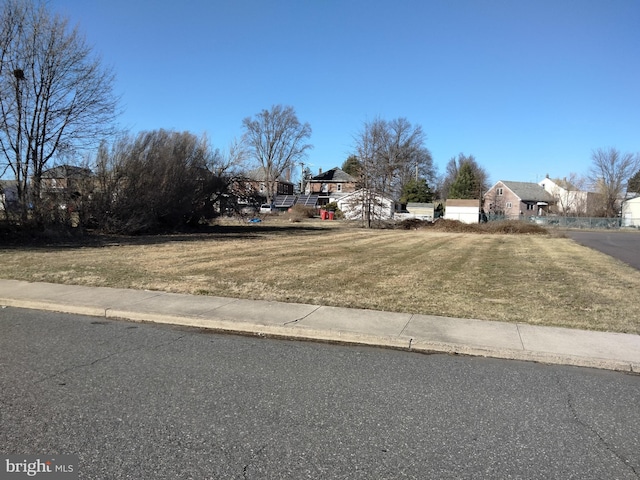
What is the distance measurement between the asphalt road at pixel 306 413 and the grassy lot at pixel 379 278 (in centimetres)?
282

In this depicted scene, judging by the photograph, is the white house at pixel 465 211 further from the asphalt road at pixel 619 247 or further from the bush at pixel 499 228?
the asphalt road at pixel 619 247

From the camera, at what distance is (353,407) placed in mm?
4195

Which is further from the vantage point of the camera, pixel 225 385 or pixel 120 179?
pixel 120 179

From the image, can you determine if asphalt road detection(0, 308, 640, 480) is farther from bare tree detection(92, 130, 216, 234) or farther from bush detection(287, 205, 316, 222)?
bush detection(287, 205, 316, 222)

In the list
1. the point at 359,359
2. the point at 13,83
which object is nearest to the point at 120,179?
the point at 13,83

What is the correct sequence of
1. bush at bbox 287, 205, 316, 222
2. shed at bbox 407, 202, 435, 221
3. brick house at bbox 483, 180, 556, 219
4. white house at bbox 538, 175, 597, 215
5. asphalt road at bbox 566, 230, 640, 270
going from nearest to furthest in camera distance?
1. asphalt road at bbox 566, 230, 640, 270
2. bush at bbox 287, 205, 316, 222
3. shed at bbox 407, 202, 435, 221
4. white house at bbox 538, 175, 597, 215
5. brick house at bbox 483, 180, 556, 219

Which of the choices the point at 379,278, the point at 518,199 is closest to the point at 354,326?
the point at 379,278

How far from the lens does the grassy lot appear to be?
848 cm

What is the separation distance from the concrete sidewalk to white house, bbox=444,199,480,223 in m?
59.2

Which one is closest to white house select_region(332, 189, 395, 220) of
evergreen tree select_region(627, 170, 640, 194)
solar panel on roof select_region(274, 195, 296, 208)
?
solar panel on roof select_region(274, 195, 296, 208)

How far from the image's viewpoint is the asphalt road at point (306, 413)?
10.6 ft

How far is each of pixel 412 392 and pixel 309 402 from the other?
112cm

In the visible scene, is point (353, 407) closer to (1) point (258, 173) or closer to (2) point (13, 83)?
(2) point (13, 83)

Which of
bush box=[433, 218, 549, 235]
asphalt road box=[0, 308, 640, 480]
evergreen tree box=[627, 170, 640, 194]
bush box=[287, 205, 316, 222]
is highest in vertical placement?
evergreen tree box=[627, 170, 640, 194]
